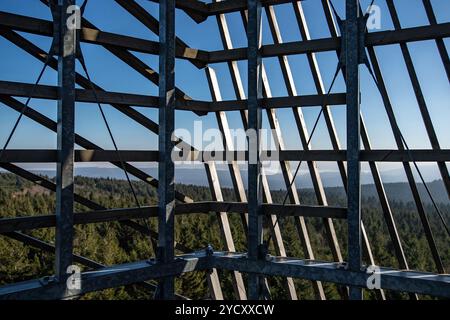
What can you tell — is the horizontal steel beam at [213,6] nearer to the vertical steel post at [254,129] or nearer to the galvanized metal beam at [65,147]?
the vertical steel post at [254,129]

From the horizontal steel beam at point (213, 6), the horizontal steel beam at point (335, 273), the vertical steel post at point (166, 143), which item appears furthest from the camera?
the horizontal steel beam at point (213, 6)

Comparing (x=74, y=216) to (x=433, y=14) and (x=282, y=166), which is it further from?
(x=433, y=14)

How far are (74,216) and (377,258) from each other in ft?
62.1

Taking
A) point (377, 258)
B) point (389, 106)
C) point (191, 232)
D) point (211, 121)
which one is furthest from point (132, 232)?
point (389, 106)

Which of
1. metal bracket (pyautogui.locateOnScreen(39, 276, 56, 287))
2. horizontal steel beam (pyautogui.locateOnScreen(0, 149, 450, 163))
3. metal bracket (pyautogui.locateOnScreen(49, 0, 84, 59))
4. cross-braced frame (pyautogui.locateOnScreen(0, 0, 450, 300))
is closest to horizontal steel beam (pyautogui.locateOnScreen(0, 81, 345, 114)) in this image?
cross-braced frame (pyautogui.locateOnScreen(0, 0, 450, 300))

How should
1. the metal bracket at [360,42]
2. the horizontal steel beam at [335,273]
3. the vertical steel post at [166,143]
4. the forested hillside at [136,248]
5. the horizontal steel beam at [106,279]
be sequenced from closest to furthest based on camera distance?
the horizontal steel beam at [106,279] → the horizontal steel beam at [335,273] → the metal bracket at [360,42] → the vertical steel post at [166,143] → the forested hillside at [136,248]

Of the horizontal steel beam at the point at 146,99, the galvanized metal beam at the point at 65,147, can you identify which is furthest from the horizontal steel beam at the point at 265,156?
the horizontal steel beam at the point at 146,99

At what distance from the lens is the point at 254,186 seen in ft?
15.2

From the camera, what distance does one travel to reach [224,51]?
16.7 ft

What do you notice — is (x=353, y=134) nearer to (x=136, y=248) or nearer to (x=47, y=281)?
(x=47, y=281)

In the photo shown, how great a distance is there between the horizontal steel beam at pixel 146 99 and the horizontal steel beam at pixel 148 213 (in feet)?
3.41

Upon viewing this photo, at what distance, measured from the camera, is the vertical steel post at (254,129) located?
463 centimetres

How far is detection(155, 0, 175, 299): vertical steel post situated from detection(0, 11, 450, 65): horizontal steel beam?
0.54 feet

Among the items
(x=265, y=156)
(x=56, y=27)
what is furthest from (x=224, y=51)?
(x=56, y=27)
